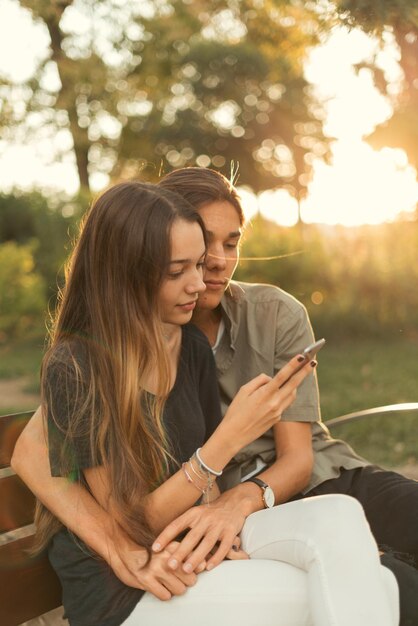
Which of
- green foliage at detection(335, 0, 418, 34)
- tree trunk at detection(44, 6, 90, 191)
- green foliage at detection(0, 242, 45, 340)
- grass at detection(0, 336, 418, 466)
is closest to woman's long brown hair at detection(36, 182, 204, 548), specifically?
green foliage at detection(335, 0, 418, 34)

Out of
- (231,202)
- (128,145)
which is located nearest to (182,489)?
(231,202)

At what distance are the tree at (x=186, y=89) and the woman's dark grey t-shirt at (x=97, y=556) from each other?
3.74 feet

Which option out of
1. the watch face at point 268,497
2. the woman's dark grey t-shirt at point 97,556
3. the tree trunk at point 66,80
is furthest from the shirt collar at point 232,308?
the tree trunk at point 66,80

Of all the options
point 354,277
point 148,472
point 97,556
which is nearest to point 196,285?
point 148,472

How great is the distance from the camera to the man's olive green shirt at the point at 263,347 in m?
2.92

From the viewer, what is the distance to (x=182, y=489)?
2193 millimetres

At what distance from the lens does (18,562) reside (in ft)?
7.70

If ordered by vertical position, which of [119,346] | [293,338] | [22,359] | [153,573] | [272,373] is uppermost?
[119,346]

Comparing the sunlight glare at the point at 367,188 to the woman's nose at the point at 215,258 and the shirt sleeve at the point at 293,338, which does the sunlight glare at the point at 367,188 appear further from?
the woman's nose at the point at 215,258

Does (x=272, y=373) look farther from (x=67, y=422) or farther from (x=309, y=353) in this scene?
(x=67, y=422)

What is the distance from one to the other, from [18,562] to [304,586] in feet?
2.60

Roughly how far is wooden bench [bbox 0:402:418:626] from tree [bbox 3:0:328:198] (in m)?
1.28

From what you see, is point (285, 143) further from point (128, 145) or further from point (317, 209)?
point (317, 209)

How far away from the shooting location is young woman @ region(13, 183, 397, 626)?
2092 mm
